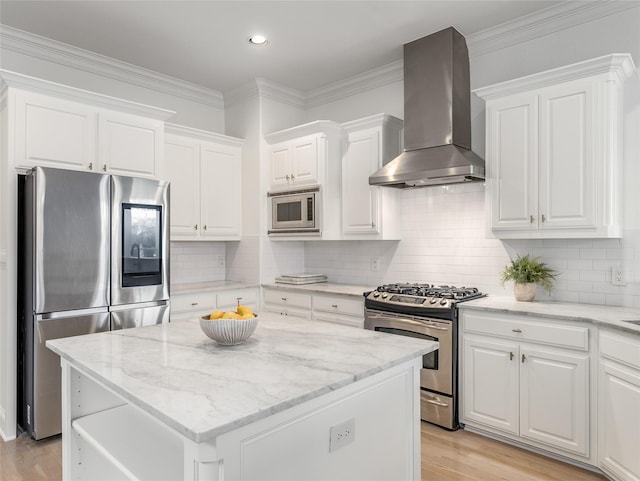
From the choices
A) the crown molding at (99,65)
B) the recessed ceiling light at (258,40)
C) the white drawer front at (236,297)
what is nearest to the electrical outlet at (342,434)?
the white drawer front at (236,297)

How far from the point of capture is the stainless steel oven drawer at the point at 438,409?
10.3 ft

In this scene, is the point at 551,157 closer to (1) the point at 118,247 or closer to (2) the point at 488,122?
(2) the point at 488,122

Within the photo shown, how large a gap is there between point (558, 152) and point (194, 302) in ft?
10.4

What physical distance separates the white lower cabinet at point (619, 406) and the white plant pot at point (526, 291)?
65 cm

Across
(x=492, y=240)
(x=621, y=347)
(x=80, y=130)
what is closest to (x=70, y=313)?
(x=80, y=130)

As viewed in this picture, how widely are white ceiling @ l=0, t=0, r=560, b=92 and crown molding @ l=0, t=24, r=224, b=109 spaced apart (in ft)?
0.30

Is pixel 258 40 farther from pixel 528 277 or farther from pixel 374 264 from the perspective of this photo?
pixel 528 277

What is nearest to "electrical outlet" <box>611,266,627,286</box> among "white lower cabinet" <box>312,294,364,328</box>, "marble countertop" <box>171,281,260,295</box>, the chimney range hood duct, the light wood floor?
the chimney range hood duct

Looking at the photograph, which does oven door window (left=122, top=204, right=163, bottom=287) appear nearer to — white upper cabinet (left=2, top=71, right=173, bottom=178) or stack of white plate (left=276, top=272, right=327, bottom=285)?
white upper cabinet (left=2, top=71, right=173, bottom=178)

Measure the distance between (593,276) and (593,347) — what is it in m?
0.69

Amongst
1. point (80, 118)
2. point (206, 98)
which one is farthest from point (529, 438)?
point (206, 98)

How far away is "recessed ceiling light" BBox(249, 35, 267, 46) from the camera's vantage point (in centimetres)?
366

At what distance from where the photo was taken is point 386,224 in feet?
13.1

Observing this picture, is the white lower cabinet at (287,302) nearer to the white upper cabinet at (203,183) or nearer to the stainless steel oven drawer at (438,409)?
the white upper cabinet at (203,183)
